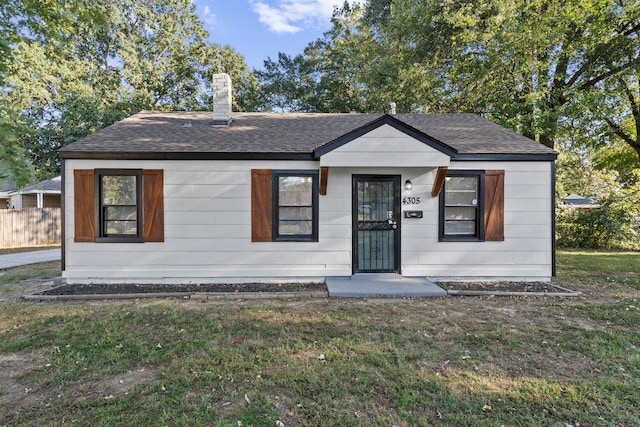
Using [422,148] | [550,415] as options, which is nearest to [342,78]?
[422,148]

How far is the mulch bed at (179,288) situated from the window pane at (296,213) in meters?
1.36

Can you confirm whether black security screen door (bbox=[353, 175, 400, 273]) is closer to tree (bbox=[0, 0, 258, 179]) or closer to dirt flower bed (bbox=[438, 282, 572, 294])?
dirt flower bed (bbox=[438, 282, 572, 294])

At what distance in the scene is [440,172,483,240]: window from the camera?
285 inches

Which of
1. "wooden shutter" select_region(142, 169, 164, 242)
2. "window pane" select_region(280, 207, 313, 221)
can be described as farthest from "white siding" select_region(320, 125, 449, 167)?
"wooden shutter" select_region(142, 169, 164, 242)

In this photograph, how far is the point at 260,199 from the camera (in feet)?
23.1

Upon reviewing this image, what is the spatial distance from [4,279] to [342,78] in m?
19.7

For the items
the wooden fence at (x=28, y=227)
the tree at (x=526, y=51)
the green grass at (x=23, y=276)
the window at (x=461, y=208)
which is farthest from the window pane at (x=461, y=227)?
the wooden fence at (x=28, y=227)

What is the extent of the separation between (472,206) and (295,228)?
379 cm

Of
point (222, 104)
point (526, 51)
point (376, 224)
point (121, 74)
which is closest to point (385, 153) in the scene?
point (376, 224)

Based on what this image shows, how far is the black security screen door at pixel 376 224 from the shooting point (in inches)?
286

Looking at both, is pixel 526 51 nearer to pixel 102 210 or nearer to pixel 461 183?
pixel 461 183

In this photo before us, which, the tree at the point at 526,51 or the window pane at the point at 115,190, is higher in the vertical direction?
the tree at the point at 526,51

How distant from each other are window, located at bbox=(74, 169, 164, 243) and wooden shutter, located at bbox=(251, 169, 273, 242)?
1.85 m

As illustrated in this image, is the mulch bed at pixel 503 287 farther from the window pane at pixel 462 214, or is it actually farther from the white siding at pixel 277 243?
the window pane at pixel 462 214
